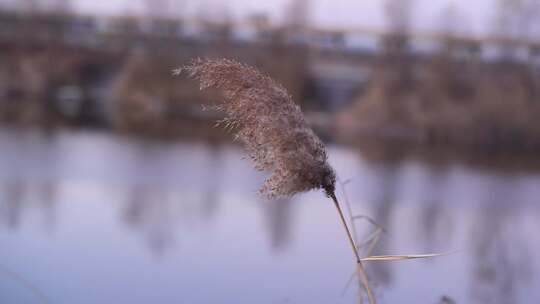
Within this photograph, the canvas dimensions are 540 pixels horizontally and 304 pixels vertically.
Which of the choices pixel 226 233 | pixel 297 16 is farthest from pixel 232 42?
→ pixel 226 233

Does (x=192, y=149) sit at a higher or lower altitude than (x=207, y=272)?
higher

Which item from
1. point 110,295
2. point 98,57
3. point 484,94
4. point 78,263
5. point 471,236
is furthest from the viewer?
point 98,57

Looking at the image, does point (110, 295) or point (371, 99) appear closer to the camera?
point (110, 295)

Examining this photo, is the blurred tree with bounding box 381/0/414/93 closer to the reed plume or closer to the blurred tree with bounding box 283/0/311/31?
the blurred tree with bounding box 283/0/311/31

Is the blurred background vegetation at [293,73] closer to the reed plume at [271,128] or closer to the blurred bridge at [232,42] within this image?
the blurred bridge at [232,42]

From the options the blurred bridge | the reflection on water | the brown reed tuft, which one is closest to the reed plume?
the brown reed tuft

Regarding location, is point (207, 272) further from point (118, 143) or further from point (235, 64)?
point (118, 143)

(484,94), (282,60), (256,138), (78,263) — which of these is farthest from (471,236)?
(282,60)

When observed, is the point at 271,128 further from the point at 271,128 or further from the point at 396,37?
the point at 396,37

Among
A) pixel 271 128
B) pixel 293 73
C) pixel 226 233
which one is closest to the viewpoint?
pixel 271 128
